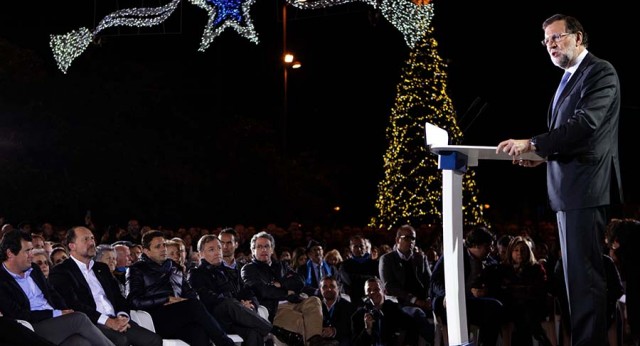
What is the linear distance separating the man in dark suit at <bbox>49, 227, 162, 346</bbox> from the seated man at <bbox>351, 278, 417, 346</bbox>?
299 centimetres

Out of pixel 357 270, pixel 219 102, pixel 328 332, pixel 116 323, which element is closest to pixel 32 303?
pixel 116 323

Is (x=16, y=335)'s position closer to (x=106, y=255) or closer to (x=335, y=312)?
(x=106, y=255)

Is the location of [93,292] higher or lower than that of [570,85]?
lower

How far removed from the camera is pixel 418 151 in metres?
27.2

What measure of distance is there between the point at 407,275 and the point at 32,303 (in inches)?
187

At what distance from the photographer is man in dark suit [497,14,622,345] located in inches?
161

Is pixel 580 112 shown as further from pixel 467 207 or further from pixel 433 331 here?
pixel 467 207

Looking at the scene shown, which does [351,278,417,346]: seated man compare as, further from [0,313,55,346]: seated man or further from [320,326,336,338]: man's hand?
[0,313,55,346]: seated man

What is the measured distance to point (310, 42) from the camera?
45.5 meters

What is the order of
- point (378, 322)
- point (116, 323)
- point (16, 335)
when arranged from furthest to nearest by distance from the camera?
point (378, 322), point (116, 323), point (16, 335)

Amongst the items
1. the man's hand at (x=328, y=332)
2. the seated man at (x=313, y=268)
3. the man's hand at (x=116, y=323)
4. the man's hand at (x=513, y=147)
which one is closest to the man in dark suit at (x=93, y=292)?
the man's hand at (x=116, y=323)

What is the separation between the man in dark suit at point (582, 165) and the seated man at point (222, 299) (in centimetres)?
591

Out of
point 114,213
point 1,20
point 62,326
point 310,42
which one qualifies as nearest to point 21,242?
point 62,326

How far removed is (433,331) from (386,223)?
16.0 m
